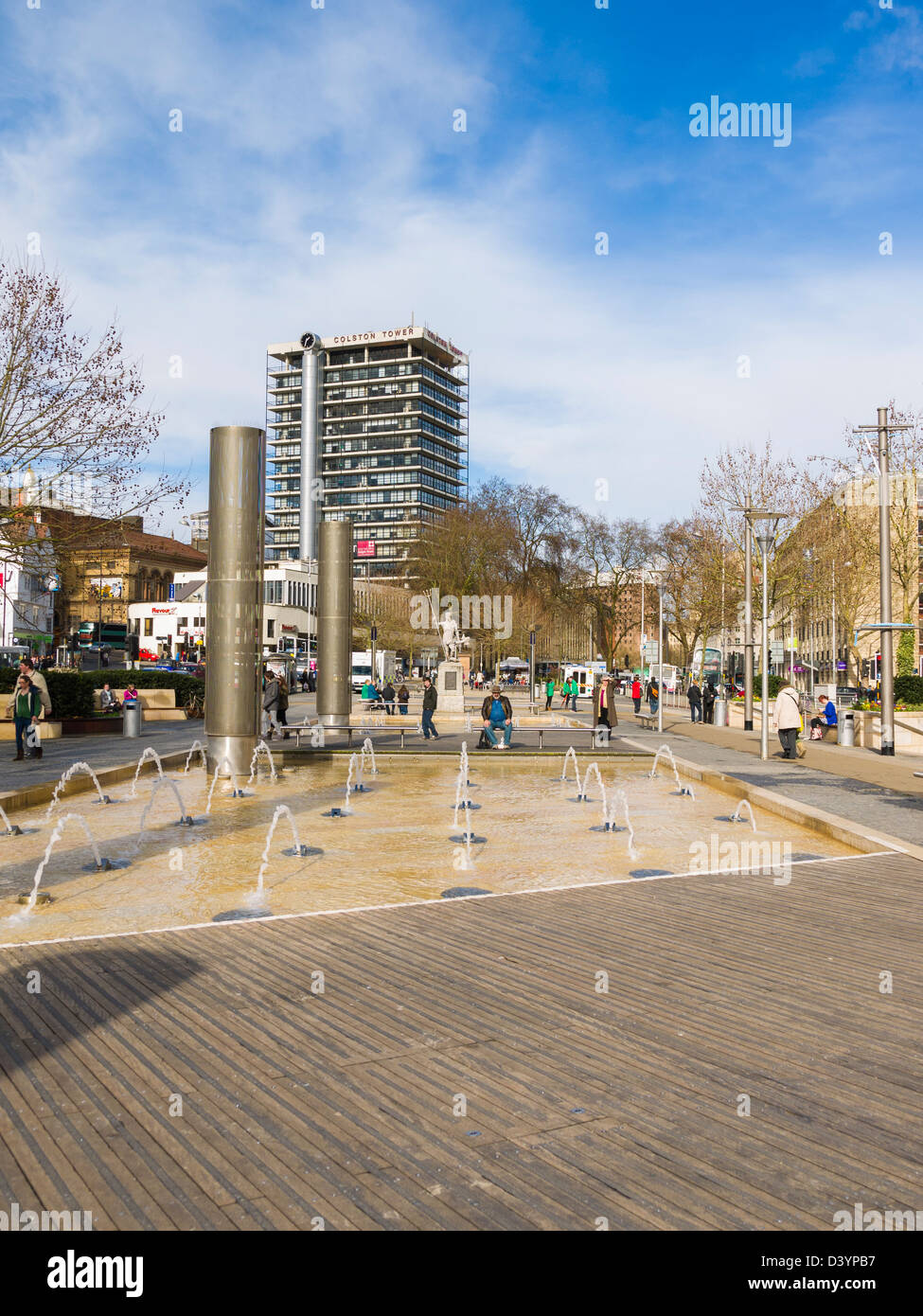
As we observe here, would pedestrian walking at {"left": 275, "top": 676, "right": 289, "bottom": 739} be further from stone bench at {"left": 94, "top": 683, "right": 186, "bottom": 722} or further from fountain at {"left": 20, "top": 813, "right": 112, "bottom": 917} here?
fountain at {"left": 20, "top": 813, "right": 112, "bottom": 917}

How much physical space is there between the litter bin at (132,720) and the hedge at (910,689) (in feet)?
66.4

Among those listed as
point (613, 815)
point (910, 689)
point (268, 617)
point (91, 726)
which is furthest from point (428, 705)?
point (268, 617)

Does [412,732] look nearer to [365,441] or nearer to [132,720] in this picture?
[132,720]

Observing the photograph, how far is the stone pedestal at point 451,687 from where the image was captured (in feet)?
136

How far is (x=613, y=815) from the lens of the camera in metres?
13.6

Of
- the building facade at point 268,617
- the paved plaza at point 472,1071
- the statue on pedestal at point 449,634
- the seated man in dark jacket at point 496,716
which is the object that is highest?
the building facade at point 268,617

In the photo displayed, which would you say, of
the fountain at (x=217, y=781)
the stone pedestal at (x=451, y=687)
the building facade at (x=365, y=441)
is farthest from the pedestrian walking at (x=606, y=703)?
the building facade at (x=365, y=441)

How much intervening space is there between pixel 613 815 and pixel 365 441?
12825cm

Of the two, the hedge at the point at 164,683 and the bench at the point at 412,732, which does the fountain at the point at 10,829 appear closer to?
the bench at the point at 412,732

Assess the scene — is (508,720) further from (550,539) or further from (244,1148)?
(550,539)

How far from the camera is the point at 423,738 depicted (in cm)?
2812

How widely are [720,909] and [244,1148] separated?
5.06 m

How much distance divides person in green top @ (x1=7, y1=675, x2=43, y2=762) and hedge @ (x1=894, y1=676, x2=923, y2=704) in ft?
72.2
